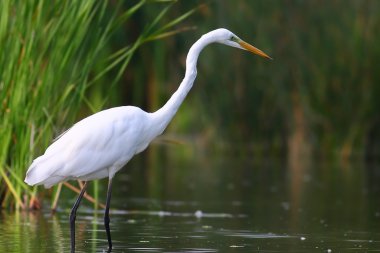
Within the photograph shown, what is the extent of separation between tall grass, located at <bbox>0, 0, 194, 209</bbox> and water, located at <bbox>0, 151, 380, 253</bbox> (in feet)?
2.50

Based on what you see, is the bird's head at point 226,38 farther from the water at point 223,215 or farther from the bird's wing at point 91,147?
the water at point 223,215

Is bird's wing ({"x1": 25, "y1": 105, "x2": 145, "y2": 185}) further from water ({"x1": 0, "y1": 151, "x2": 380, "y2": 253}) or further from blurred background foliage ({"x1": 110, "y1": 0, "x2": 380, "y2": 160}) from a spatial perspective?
blurred background foliage ({"x1": 110, "y1": 0, "x2": 380, "y2": 160})

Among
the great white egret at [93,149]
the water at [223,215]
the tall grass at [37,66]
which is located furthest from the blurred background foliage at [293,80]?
the great white egret at [93,149]

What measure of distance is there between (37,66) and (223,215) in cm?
281

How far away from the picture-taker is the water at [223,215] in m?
8.55

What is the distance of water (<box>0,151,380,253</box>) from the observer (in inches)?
336

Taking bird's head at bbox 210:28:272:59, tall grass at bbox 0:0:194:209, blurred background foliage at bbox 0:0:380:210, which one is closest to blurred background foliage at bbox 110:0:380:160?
blurred background foliage at bbox 0:0:380:210

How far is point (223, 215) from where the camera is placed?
11.5m

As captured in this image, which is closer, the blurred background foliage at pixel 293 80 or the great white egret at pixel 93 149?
the great white egret at pixel 93 149

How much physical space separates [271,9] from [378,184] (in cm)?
744

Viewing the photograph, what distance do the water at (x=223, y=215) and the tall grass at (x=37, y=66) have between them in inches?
30.0

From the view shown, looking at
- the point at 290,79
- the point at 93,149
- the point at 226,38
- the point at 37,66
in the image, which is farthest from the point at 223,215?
the point at 290,79

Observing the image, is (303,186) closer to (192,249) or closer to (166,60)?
(192,249)

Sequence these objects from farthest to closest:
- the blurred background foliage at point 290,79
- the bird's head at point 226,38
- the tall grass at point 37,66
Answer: the blurred background foliage at point 290,79, the tall grass at point 37,66, the bird's head at point 226,38
